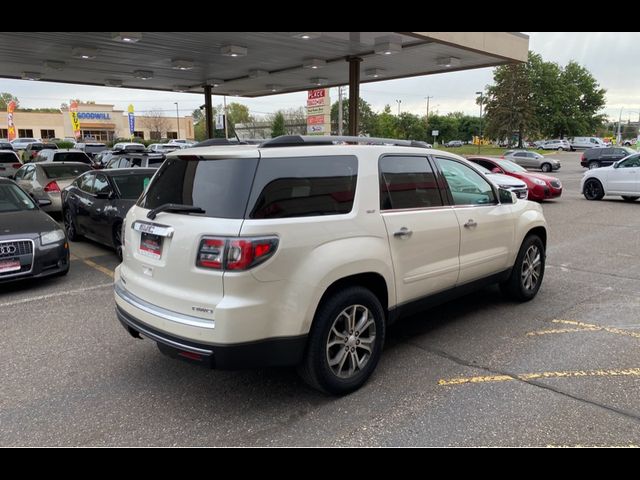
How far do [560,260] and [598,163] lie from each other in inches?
1142

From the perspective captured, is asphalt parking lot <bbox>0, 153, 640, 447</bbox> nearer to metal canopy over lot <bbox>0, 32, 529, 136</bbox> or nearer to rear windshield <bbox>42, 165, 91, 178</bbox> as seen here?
rear windshield <bbox>42, 165, 91, 178</bbox>

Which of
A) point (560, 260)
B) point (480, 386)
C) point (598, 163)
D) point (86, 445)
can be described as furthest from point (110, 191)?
point (598, 163)

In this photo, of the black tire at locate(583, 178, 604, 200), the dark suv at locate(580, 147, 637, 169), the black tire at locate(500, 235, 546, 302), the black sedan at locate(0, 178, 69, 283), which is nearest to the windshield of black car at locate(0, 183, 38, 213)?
the black sedan at locate(0, 178, 69, 283)

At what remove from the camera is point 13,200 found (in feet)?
24.4

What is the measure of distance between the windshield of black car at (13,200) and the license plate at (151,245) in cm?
479

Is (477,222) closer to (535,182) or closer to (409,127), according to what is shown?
(535,182)

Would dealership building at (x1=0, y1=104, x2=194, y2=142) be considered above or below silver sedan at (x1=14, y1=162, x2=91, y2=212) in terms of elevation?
above

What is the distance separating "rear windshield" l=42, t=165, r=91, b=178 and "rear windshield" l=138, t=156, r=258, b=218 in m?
9.81

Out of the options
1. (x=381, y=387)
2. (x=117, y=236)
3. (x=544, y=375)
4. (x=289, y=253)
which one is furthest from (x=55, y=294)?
(x=544, y=375)

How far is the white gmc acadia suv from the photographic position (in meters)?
3.11

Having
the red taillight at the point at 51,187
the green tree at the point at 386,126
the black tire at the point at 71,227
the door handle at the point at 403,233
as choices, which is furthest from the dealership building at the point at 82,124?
the door handle at the point at 403,233

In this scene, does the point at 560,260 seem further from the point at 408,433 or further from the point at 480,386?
the point at 408,433

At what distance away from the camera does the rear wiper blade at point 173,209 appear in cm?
334
